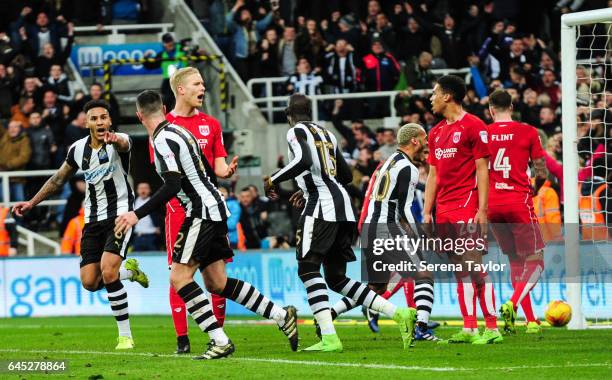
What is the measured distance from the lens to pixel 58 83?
976 inches

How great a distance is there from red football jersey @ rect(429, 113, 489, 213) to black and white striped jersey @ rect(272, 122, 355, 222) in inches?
52.9

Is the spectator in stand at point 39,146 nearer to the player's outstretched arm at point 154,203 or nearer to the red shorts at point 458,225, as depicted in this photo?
the red shorts at point 458,225

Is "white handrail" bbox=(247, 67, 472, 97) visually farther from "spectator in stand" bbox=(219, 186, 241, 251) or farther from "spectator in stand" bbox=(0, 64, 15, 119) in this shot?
"spectator in stand" bbox=(219, 186, 241, 251)

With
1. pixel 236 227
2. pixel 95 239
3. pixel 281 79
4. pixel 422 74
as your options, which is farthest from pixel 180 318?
pixel 281 79

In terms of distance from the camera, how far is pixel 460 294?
13.0m

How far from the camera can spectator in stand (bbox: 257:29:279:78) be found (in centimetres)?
2602

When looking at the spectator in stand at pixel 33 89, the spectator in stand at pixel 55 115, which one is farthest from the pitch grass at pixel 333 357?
the spectator in stand at pixel 33 89

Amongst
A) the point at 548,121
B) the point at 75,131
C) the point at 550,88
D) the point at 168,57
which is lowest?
the point at 548,121

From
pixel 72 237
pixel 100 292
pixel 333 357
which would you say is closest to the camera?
pixel 333 357

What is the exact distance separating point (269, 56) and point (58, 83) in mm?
4058

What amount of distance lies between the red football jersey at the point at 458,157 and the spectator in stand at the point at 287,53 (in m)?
13.1

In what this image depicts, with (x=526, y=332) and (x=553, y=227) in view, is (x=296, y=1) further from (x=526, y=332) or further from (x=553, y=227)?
(x=526, y=332)

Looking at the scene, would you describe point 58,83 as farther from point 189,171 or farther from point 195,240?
point 195,240

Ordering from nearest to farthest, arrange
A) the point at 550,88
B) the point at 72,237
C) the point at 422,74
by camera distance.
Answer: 1. the point at 72,237
2. the point at 550,88
3. the point at 422,74
